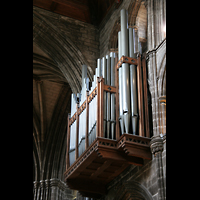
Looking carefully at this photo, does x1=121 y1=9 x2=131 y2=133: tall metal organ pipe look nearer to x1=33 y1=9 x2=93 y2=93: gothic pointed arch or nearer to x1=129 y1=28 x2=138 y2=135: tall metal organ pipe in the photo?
x1=129 y1=28 x2=138 y2=135: tall metal organ pipe

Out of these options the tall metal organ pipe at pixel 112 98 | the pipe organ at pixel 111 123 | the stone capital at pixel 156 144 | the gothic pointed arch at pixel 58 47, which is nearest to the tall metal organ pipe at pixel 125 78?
the pipe organ at pixel 111 123

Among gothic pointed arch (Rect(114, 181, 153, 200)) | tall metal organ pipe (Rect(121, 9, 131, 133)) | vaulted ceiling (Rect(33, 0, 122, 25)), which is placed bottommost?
gothic pointed arch (Rect(114, 181, 153, 200))

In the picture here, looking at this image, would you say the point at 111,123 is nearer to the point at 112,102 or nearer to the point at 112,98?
the point at 112,102

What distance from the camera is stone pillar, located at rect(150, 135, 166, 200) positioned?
8.45m

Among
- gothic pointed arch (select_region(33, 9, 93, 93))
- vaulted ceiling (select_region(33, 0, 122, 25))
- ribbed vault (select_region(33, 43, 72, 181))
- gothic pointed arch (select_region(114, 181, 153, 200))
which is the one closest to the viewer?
gothic pointed arch (select_region(114, 181, 153, 200))

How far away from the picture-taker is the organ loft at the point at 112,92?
9.28 metres

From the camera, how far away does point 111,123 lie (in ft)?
31.8

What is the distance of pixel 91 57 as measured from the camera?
46.0ft

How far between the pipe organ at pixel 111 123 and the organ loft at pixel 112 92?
0.07 feet

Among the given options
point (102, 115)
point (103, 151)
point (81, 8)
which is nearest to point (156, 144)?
point (103, 151)

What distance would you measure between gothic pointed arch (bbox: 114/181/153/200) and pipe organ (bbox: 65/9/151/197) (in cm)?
44

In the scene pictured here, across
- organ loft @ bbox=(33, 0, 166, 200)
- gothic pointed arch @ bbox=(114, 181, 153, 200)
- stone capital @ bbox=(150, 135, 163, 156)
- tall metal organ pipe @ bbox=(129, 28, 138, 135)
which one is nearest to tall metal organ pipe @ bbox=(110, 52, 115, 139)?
organ loft @ bbox=(33, 0, 166, 200)
